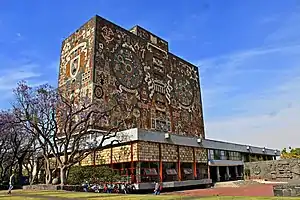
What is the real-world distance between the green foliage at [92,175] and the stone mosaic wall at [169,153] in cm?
488

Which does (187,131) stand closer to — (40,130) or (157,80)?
(157,80)

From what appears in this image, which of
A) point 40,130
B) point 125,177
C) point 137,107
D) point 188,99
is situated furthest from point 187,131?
point 40,130

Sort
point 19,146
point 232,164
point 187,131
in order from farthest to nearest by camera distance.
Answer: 1. point 187,131
2. point 232,164
3. point 19,146

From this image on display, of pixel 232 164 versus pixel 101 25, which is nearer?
pixel 101 25

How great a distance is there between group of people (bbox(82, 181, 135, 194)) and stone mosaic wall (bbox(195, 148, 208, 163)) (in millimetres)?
10610

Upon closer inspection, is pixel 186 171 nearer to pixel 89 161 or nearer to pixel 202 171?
pixel 202 171

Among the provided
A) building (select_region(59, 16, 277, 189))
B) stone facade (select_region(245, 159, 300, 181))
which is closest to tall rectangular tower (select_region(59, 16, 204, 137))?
building (select_region(59, 16, 277, 189))

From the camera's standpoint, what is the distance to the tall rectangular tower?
38719 millimetres

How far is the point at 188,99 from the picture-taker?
54.4 meters

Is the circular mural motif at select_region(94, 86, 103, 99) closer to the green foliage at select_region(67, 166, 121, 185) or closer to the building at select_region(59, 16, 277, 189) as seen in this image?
the building at select_region(59, 16, 277, 189)

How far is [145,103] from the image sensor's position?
44.3 metres

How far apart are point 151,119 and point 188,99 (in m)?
11.7

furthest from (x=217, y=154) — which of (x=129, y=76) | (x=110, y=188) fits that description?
(x=110, y=188)

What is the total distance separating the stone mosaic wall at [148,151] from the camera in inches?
1095
